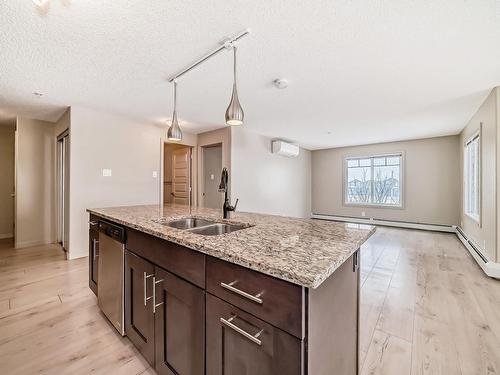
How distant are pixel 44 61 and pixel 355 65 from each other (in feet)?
9.99

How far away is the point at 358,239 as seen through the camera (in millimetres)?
1166

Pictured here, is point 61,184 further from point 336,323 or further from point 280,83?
point 336,323

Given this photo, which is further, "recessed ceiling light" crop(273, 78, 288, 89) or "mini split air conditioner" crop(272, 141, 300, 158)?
"mini split air conditioner" crop(272, 141, 300, 158)

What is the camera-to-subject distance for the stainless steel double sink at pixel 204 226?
1686mm

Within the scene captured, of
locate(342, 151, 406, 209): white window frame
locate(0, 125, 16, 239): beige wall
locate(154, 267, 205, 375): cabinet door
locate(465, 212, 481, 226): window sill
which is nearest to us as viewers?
locate(154, 267, 205, 375): cabinet door

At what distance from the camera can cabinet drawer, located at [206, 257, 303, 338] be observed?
75cm

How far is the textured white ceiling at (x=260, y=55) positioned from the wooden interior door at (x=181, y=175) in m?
1.79

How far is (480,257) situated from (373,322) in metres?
2.62

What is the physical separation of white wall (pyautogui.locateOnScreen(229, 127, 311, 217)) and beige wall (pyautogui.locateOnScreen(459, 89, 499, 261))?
12.4 feet

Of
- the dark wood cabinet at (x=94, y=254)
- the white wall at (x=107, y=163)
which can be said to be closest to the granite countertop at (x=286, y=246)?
the dark wood cabinet at (x=94, y=254)

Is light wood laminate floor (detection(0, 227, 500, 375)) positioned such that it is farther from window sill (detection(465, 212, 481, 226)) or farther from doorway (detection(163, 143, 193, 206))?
doorway (detection(163, 143, 193, 206))

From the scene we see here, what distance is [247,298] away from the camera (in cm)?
85

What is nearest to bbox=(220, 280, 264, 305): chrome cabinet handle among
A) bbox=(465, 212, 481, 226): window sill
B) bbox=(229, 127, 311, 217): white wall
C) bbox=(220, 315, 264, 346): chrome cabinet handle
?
bbox=(220, 315, 264, 346): chrome cabinet handle

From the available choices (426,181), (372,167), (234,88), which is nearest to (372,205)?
(372,167)
